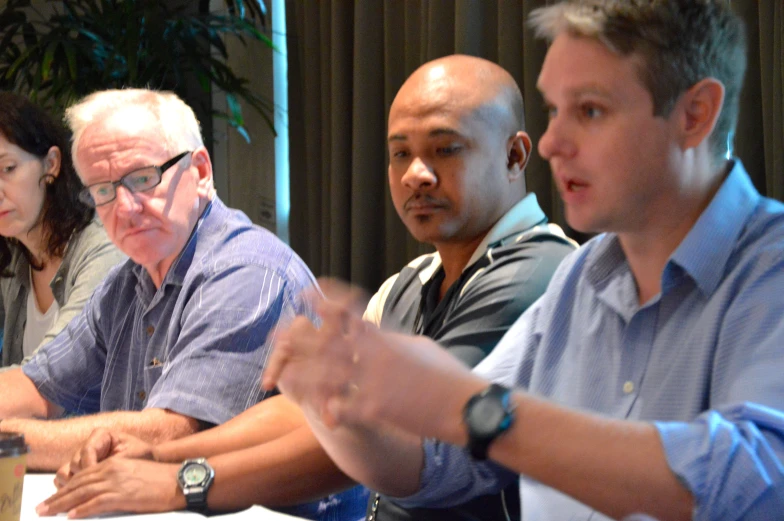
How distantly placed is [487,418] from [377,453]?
1.26 ft

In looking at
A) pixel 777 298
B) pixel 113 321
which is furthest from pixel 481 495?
pixel 113 321

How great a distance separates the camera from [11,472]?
1.20m

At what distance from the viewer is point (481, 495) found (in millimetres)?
1473

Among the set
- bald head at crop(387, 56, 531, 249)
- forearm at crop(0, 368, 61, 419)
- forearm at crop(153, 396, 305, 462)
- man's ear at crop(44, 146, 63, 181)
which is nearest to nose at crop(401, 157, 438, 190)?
bald head at crop(387, 56, 531, 249)

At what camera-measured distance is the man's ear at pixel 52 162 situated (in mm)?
2842

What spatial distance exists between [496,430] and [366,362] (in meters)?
0.16

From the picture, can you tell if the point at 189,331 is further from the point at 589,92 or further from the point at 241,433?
the point at 589,92

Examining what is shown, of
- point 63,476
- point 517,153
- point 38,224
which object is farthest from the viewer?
point 38,224

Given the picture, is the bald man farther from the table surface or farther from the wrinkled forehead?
the wrinkled forehead

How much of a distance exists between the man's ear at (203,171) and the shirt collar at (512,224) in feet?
1.98

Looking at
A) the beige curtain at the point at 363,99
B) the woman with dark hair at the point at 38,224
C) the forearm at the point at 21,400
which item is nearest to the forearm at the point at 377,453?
the forearm at the point at 21,400

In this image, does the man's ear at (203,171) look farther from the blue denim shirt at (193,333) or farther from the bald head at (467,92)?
the bald head at (467,92)

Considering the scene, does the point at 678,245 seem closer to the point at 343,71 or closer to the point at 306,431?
the point at 306,431

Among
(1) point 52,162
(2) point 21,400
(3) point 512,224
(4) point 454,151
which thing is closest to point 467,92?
(4) point 454,151
